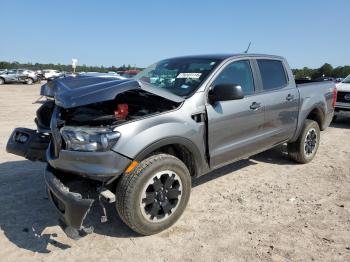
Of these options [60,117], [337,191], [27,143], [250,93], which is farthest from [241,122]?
[27,143]

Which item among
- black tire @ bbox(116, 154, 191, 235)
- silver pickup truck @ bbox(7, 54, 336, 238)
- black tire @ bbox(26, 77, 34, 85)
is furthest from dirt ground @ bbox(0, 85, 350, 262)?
black tire @ bbox(26, 77, 34, 85)

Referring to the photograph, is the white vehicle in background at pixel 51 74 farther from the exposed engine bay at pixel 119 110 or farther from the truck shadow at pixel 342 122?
the truck shadow at pixel 342 122

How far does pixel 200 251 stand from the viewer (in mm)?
3238

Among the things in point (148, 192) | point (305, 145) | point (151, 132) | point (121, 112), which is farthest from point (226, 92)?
point (305, 145)

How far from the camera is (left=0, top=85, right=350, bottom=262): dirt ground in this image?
3203 mm

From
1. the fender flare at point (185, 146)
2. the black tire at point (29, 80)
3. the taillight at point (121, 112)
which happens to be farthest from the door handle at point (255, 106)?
the black tire at point (29, 80)

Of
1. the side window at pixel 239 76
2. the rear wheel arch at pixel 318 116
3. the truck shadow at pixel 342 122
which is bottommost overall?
the truck shadow at pixel 342 122

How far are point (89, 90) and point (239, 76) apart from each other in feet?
6.93

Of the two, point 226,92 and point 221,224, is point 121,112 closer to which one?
point 226,92

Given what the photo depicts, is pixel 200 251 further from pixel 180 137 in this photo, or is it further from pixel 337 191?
pixel 337 191

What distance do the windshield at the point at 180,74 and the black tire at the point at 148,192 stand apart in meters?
0.91

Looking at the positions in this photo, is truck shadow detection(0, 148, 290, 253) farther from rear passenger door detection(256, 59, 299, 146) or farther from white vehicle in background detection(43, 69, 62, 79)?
white vehicle in background detection(43, 69, 62, 79)

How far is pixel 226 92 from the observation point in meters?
3.80

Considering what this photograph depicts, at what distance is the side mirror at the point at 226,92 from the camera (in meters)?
3.79
